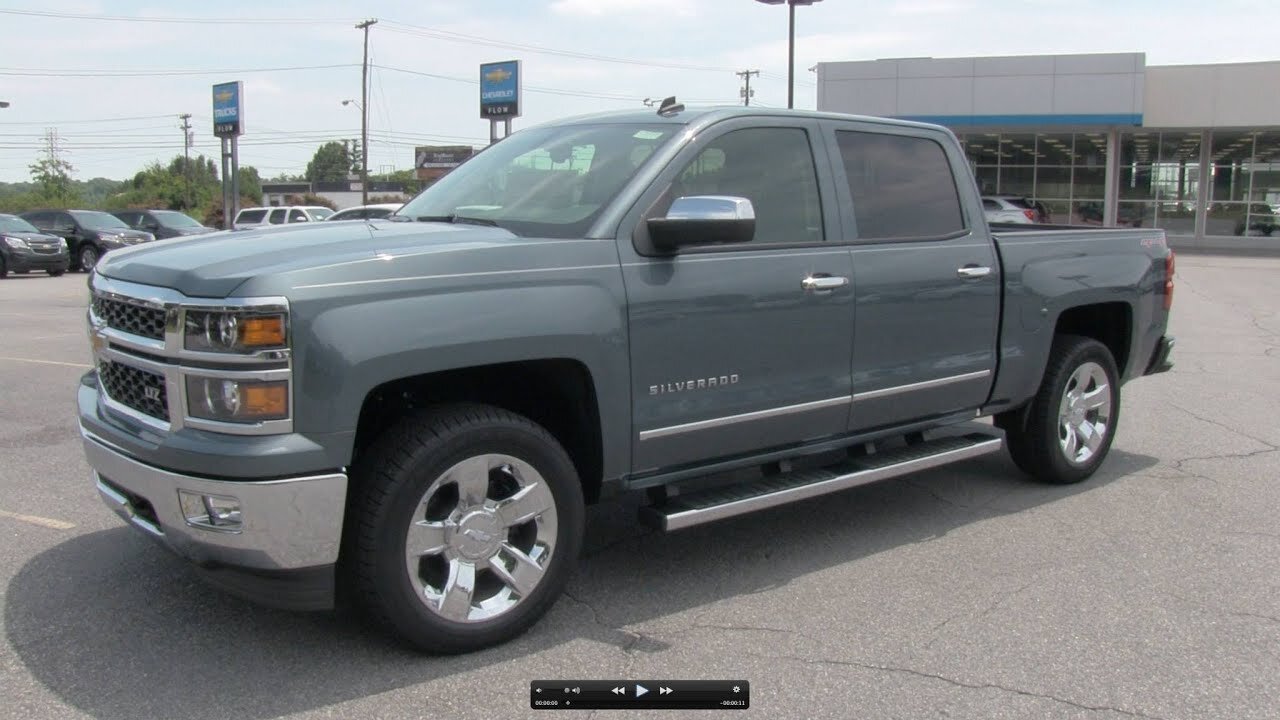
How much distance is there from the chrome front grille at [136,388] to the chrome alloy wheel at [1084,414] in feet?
15.0

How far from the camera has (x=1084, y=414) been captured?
626 cm

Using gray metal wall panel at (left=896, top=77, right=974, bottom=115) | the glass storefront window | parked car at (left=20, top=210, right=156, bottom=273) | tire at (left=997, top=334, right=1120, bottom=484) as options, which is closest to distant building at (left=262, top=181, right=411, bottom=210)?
the glass storefront window

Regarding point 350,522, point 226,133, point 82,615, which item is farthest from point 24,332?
point 226,133

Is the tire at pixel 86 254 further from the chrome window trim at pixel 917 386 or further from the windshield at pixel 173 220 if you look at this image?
the chrome window trim at pixel 917 386

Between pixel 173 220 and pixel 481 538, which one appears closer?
pixel 481 538

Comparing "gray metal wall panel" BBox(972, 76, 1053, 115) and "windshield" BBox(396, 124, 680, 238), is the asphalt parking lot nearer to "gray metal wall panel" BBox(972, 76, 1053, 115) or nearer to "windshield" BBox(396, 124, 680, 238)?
"windshield" BBox(396, 124, 680, 238)

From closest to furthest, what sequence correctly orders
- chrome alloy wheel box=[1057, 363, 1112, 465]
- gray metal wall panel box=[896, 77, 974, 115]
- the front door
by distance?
the front door, chrome alloy wheel box=[1057, 363, 1112, 465], gray metal wall panel box=[896, 77, 974, 115]

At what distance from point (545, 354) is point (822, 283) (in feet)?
4.63

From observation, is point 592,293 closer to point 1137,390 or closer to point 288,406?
point 288,406

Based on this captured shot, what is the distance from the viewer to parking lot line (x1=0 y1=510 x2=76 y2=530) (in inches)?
205

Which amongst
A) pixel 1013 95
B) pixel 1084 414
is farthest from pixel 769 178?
pixel 1013 95

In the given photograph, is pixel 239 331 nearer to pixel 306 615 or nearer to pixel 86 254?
pixel 306 615

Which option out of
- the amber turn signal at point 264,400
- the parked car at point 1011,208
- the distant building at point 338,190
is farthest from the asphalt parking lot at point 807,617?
the distant building at point 338,190

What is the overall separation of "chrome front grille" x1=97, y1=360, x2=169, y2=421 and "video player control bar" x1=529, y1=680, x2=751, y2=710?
1.54 metres
